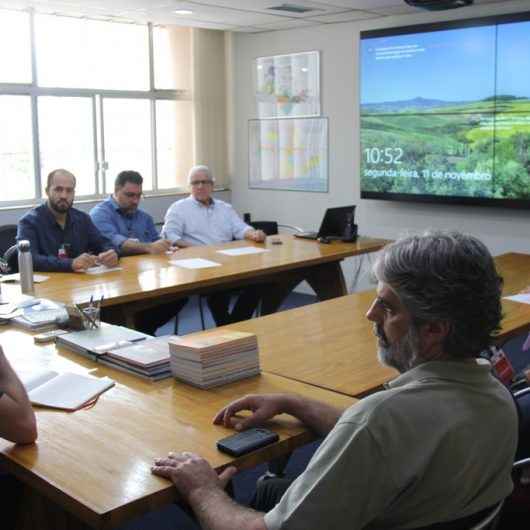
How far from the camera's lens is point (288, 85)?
731cm

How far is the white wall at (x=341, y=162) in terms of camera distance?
607 cm

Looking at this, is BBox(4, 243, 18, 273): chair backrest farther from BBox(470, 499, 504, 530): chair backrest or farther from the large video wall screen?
BBox(470, 499, 504, 530): chair backrest

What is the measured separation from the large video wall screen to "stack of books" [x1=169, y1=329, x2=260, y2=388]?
4023 mm

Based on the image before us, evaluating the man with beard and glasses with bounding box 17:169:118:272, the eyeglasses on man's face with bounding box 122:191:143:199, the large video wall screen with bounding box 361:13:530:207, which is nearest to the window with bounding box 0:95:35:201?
the eyeglasses on man's face with bounding box 122:191:143:199

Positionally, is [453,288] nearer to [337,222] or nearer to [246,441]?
[246,441]

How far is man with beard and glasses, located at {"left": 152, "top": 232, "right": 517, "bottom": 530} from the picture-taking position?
134cm

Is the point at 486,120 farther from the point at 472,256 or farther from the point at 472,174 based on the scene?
the point at 472,256

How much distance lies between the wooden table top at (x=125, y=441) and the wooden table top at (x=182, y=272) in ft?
3.88

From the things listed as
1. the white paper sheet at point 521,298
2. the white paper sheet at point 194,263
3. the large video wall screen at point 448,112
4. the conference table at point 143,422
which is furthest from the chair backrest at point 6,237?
the white paper sheet at point 521,298

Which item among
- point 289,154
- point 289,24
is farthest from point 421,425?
point 289,154

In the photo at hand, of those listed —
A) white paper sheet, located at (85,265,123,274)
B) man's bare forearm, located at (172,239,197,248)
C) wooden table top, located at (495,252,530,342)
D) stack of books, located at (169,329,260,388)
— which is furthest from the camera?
man's bare forearm, located at (172,239,197,248)

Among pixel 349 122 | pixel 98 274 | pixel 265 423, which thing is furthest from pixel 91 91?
pixel 265 423

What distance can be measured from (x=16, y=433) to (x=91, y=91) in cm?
544

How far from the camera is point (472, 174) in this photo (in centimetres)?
604
